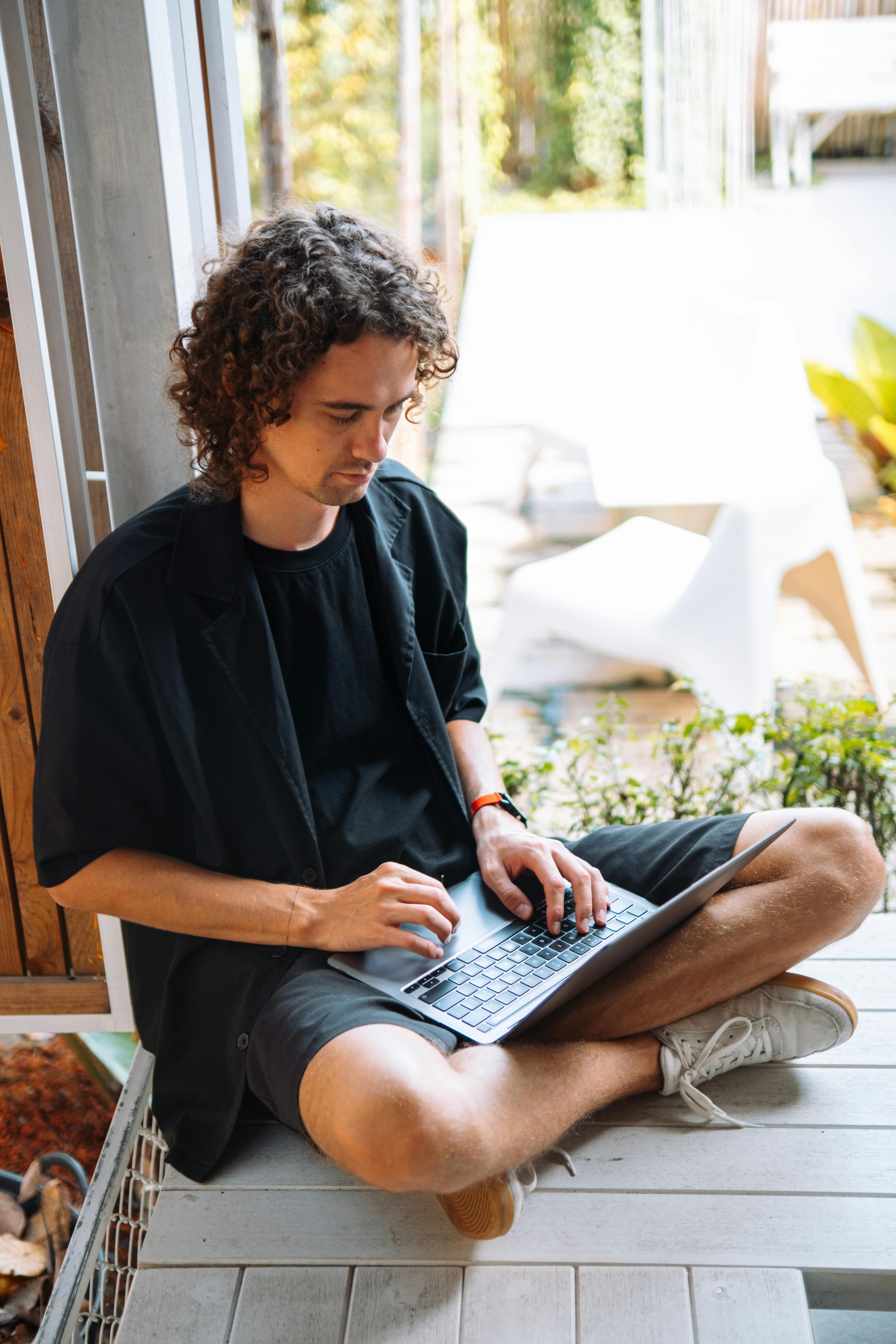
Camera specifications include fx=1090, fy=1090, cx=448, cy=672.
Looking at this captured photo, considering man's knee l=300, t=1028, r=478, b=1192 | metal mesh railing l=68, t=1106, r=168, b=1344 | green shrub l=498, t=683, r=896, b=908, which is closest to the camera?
man's knee l=300, t=1028, r=478, b=1192

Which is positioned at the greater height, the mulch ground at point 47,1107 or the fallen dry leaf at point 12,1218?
the fallen dry leaf at point 12,1218

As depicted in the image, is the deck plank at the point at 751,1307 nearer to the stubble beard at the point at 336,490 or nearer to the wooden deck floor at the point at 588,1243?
the wooden deck floor at the point at 588,1243

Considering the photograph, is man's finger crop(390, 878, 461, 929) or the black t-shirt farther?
the black t-shirt

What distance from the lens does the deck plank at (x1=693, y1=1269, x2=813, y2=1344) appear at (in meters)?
1.14

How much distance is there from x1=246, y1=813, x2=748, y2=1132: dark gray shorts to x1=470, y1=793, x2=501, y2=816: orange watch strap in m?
0.16

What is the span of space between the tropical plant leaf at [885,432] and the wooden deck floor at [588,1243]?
4.33 m

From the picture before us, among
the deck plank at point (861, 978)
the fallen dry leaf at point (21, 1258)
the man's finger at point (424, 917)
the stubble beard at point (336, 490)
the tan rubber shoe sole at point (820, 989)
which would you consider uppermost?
the stubble beard at point (336, 490)

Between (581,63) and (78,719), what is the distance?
11777 mm

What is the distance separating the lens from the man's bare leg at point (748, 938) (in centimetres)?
140

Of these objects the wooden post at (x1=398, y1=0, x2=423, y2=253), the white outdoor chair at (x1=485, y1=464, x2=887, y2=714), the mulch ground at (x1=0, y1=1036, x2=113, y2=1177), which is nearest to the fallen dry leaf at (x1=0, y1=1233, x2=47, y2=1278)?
the mulch ground at (x1=0, y1=1036, x2=113, y2=1177)

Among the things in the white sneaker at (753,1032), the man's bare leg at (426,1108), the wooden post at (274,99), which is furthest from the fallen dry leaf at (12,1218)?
the wooden post at (274,99)

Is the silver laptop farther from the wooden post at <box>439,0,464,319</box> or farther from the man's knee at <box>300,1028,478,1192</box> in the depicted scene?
the wooden post at <box>439,0,464,319</box>

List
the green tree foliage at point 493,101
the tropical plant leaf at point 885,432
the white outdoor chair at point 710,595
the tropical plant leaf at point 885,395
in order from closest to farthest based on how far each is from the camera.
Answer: the white outdoor chair at point 710,595, the tropical plant leaf at point 885,432, the tropical plant leaf at point 885,395, the green tree foliage at point 493,101

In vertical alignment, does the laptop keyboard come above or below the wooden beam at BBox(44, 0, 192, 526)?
below
